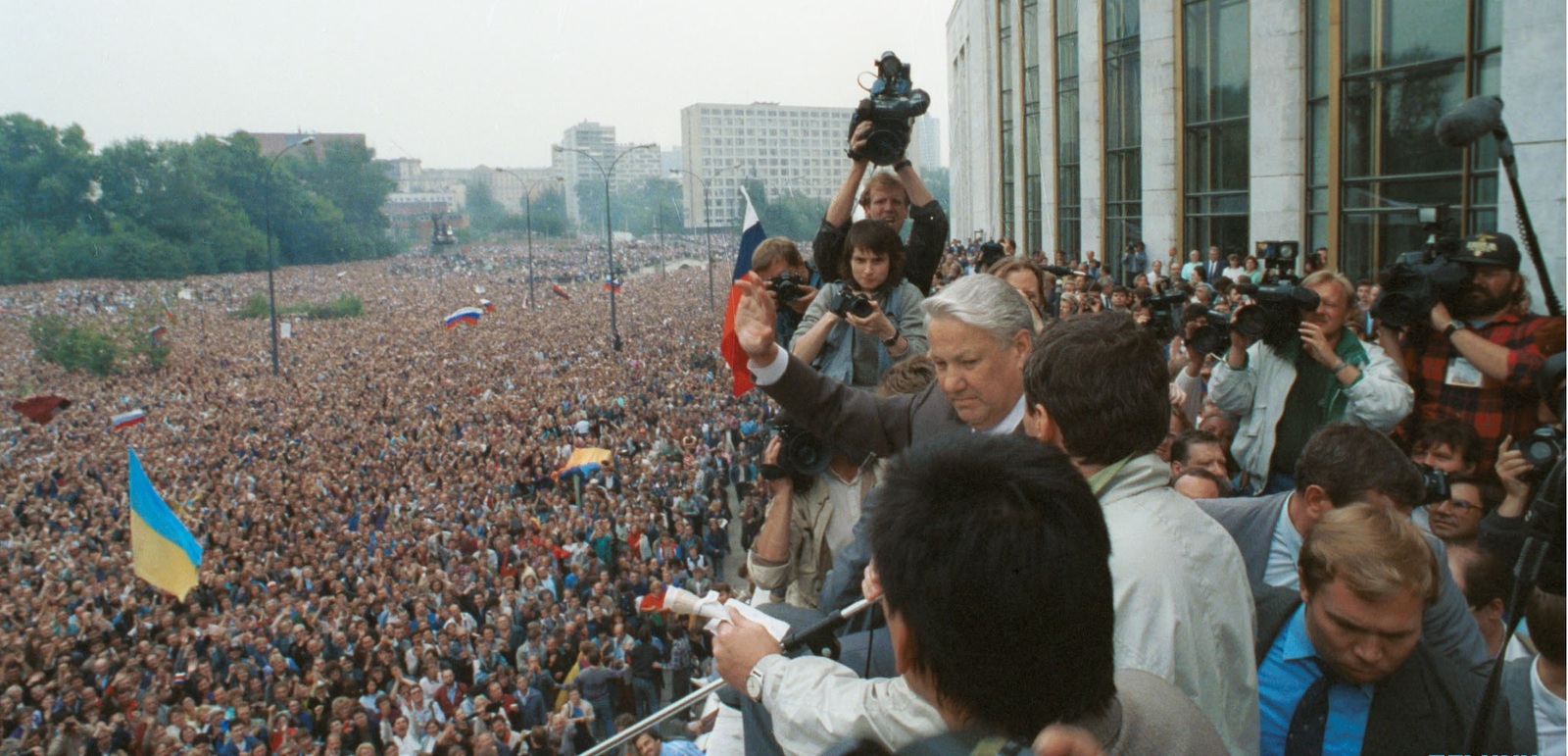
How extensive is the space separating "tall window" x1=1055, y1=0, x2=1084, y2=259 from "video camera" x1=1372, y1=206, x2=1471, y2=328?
773 inches

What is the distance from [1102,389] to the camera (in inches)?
81.0

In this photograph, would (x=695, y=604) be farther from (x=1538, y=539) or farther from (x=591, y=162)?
(x=591, y=162)

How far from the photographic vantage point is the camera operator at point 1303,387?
3.99m

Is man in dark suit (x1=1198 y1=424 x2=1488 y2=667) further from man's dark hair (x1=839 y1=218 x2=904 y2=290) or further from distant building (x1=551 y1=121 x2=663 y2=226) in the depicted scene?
distant building (x1=551 y1=121 x2=663 y2=226)

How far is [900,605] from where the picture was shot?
1.46 meters

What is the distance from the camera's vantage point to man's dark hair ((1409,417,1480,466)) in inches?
147

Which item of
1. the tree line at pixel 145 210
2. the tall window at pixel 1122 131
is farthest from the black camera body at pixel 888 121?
the tree line at pixel 145 210

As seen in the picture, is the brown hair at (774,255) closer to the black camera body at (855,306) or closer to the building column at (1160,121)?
the black camera body at (855,306)

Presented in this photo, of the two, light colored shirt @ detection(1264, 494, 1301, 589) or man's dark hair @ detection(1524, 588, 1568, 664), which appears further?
light colored shirt @ detection(1264, 494, 1301, 589)

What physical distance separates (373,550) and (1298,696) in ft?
47.3

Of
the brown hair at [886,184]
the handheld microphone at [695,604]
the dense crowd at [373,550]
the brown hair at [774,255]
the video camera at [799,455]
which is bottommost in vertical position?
the dense crowd at [373,550]

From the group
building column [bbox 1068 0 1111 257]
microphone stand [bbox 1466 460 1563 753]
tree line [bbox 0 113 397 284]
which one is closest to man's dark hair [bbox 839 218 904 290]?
microphone stand [bbox 1466 460 1563 753]

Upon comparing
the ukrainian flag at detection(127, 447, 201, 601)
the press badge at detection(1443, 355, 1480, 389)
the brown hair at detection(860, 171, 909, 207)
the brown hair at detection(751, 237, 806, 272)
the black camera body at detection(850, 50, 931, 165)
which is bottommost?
the ukrainian flag at detection(127, 447, 201, 601)

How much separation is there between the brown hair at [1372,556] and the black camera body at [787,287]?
2.42 m
